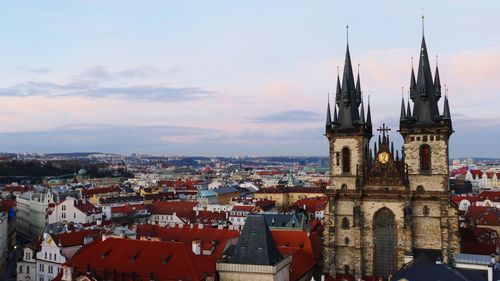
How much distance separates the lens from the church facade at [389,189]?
6131 cm

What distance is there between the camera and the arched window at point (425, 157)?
204 feet

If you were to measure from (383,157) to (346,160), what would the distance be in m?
4.65

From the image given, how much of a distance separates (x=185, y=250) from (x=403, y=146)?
27.2 meters

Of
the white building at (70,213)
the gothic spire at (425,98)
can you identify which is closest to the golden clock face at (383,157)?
the gothic spire at (425,98)

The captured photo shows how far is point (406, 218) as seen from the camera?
61531mm

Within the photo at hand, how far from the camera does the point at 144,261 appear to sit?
53.7 meters

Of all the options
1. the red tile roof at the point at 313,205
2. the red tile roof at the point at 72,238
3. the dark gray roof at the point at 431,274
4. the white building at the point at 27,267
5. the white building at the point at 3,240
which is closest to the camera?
the dark gray roof at the point at 431,274

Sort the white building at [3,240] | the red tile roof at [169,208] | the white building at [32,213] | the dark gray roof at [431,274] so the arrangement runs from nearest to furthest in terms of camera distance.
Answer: the dark gray roof at [431,274] < the white building at [3,240] < the white building at [32,213] < the red tile roof at [169,208]

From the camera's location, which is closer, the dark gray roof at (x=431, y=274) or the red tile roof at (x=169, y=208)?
the dark gray roof at (x=431, y=274)

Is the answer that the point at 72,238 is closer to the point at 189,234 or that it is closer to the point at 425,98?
the point at 189,234

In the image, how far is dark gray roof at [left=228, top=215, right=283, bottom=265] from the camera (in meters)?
48.1

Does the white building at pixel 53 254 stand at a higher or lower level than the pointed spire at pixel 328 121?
lower

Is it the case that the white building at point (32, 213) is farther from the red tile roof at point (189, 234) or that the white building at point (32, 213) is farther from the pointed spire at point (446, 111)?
the pointed spire at point (446, 111)

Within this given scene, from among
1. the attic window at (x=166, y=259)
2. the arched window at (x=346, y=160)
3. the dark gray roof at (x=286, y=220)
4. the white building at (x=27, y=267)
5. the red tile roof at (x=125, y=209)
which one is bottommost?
the white building at (x=27, y=267)
